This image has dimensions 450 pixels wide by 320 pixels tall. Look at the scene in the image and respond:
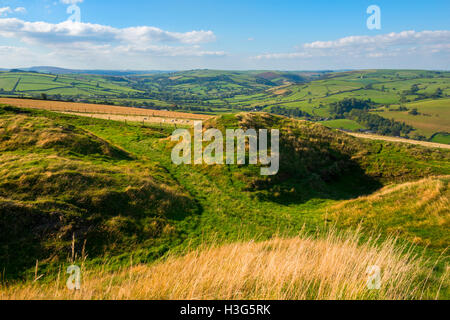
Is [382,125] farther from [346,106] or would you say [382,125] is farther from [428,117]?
[346,106]

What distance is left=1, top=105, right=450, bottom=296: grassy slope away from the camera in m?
13.7

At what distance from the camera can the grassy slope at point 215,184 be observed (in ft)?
45.1

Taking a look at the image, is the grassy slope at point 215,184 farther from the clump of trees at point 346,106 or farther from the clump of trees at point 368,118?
the clump of trees at point 346,106

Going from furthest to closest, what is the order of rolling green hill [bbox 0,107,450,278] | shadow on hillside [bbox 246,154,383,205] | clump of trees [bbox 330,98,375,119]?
clump of trees [bbox 330,98,375,119], shadow on hillside [bbox 246,154,383,205], rolling green hill [bbox 0,107,450,278]

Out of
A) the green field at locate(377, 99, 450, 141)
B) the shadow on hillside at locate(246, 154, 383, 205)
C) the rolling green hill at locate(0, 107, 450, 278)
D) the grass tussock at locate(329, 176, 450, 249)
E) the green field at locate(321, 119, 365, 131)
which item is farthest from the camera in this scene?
the green field at locate(321, 119, 365, 131)

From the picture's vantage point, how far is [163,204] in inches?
679

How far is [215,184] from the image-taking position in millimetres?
24156

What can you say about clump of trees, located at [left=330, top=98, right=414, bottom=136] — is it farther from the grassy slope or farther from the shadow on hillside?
the shadow on hillside

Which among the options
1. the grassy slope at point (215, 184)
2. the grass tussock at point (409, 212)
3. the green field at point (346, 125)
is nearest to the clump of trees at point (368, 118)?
the green field at point (346, 125)

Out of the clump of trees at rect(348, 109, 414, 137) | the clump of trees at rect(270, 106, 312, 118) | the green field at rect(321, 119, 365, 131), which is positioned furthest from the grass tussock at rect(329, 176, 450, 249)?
the clump of trees at rect(270, 106, 312, 118)

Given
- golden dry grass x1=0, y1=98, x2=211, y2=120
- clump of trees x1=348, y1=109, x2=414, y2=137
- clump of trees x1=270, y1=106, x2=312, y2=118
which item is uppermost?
clump of trees x1=270, y1=106, x2=312, y2=118

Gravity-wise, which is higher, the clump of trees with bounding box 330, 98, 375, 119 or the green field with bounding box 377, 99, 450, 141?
the clump of trees with bounding box 330, 98, 375, 119

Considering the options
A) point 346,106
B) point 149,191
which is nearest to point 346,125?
point 346,106
